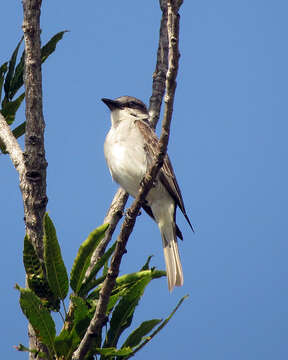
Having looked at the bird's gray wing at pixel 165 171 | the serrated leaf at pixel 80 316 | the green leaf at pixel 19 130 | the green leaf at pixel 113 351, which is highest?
the green leaf at pixel 19 130

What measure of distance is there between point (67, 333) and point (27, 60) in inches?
70.3

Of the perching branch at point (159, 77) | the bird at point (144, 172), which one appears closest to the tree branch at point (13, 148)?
the bird at point (144, 172)

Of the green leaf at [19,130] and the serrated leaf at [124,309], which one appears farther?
the green leaf at [19,130]

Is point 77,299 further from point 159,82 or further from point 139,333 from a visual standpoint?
point 159,82

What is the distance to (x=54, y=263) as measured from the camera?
3381mm

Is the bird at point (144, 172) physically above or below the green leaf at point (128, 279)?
above

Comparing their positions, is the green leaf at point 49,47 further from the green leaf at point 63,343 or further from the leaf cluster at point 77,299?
the green leaf at point 63,343

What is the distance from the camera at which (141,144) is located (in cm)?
577

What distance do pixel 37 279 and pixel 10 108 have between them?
5.50 ft

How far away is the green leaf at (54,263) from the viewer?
327 cm

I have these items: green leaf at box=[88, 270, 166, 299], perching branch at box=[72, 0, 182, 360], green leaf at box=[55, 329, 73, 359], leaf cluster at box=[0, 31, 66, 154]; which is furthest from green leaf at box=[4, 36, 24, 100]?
green leaf at box=[55, 329, 73, 359]

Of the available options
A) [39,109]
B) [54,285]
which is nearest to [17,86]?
[39,109]

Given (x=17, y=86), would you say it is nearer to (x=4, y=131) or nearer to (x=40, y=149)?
(x=4, y=131)

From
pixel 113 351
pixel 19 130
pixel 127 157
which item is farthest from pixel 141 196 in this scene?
pixel 127 157
